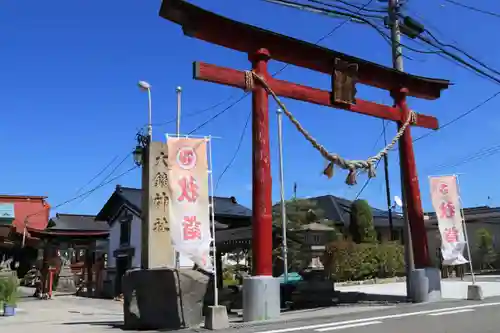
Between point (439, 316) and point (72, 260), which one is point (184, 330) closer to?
point (439, 316)

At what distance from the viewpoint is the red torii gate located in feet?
36.5

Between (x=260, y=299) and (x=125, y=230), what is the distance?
65.3 feet

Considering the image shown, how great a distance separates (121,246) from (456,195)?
20.2 metres

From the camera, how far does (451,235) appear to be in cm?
1459

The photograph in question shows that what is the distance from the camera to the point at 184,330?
32.0ft

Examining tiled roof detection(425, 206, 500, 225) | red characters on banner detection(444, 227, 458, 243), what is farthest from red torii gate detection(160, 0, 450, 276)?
tiled roof detection(425, 206, 500, 225)

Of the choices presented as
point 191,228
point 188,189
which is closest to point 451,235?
point 191,228

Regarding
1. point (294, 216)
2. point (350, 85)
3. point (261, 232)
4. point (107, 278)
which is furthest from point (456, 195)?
point (107, 278)

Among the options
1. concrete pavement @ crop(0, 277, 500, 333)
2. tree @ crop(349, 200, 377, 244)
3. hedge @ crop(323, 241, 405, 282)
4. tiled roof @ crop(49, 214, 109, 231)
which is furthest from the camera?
tiled roof @ crop(49, 214, 109, 231)

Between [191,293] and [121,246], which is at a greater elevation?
[121,246]

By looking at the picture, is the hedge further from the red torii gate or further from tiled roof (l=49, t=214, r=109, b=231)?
tiled roof (l=49, t=214, r=109, b=231)

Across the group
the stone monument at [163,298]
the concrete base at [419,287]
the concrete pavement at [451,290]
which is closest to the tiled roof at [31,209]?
the concrete pavement at [451,290]

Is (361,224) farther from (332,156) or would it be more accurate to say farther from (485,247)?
(332,156)

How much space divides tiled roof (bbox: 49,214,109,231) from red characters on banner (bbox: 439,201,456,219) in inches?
994
